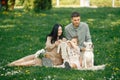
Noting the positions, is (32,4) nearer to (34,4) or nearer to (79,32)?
(34,4)

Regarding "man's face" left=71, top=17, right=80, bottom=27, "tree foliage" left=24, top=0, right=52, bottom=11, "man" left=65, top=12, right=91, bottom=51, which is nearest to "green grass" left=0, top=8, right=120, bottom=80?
"tree foliage" left=24, top=0, right=52, bottom=11

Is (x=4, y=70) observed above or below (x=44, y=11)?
above

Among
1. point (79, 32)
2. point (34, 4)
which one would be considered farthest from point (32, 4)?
point (79, 32)

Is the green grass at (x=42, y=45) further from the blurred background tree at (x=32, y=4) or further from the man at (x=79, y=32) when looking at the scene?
the man at (x=79, y=32)

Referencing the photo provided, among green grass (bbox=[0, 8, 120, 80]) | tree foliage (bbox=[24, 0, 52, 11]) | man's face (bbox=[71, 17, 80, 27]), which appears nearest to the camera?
green grass (bbox=[0, 8, 120, 80])

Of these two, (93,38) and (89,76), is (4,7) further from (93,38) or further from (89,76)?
(89,76)

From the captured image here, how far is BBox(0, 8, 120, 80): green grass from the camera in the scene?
9586mm

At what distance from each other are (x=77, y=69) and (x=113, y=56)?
7.09ft

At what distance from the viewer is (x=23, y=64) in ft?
35.1

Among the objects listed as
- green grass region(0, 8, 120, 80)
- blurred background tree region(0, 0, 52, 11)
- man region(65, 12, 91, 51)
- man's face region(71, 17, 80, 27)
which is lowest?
blurred background tree region(0, 0, 52, 11)

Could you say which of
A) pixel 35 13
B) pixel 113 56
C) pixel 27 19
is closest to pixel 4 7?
pixel 35 13

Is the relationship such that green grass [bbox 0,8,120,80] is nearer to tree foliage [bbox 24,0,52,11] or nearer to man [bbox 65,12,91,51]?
tree foliage [bbox 24,0,52,11]

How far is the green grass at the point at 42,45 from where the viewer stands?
9.59m

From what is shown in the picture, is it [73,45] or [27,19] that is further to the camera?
[27,19]
